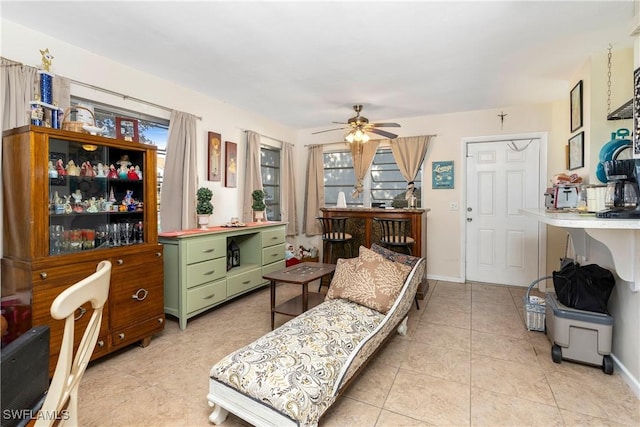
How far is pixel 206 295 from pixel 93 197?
1406mm

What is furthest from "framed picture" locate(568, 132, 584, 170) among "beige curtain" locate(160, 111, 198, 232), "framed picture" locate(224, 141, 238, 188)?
"beige curtain" locate(160, 111, 198, 232)

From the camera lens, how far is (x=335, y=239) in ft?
13.3

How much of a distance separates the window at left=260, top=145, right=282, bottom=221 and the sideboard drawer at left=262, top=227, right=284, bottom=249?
0.92 meters

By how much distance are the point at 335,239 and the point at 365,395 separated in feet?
7.20

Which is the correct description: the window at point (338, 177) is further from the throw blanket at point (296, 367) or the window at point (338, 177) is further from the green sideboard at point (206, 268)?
the throw blanket at point (296, 367)

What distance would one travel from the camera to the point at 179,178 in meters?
3.56

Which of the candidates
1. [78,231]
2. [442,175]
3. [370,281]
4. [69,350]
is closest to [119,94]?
[78,231]

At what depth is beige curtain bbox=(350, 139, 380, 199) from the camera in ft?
17.0

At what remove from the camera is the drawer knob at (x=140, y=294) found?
257cm

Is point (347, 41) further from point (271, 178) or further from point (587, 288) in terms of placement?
point (271, 178)

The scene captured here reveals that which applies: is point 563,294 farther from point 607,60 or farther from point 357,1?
point 357,1

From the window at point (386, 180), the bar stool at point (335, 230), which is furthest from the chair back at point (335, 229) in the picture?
the window at point (386, 180)

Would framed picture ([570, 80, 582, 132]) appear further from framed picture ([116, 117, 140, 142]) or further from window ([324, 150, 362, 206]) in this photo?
framed picture ([116, 117, 140, 142])

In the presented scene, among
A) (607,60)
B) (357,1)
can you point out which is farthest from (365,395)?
(607,60)
